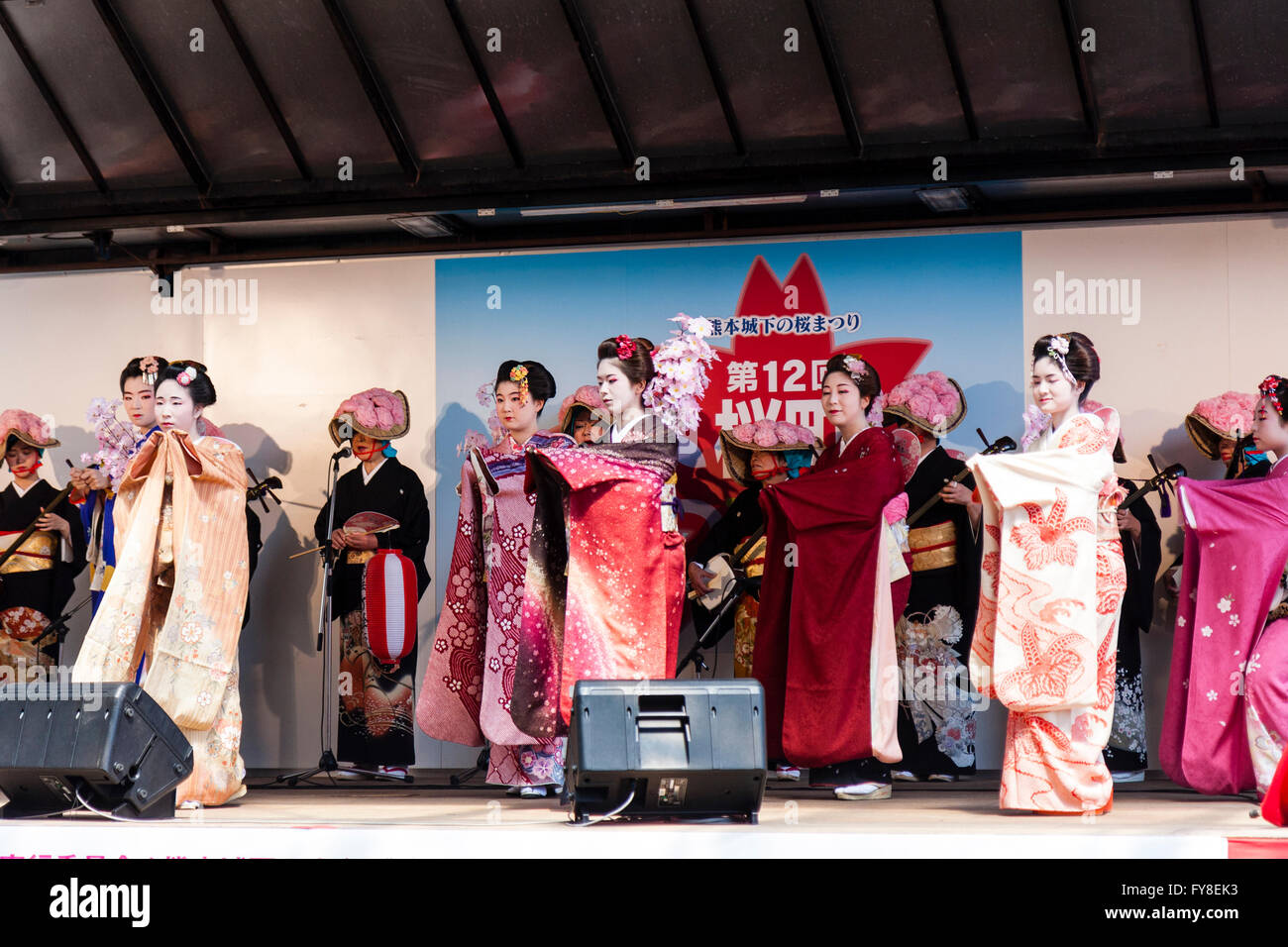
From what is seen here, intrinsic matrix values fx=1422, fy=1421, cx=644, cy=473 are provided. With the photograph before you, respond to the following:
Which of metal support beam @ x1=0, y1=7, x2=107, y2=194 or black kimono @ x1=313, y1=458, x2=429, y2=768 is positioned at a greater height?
metal support beam @ x1=0, y1=7, x2=107, y2=194

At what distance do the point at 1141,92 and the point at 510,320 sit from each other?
351cm

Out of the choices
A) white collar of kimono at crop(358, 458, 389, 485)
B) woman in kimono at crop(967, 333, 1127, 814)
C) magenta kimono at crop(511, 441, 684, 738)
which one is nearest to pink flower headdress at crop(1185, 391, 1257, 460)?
woman in kimono at crop(967, 333, 1127, 814)

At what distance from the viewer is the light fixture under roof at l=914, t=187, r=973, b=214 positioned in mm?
7074

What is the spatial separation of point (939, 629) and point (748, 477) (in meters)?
1.28

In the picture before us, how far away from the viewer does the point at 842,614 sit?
20.5 feet

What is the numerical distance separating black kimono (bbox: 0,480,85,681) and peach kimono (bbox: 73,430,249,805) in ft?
6.21

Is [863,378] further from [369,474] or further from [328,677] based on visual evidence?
[328,677]

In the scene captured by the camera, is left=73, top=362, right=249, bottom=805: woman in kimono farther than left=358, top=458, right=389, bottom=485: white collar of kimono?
No

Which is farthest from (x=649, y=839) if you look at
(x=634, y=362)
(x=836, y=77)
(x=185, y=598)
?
(x=836, y=77)

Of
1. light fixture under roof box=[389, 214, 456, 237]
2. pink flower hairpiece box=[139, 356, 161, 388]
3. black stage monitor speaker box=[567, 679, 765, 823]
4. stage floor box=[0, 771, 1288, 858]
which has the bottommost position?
stage floor box=[0, 771, 1288, 858]

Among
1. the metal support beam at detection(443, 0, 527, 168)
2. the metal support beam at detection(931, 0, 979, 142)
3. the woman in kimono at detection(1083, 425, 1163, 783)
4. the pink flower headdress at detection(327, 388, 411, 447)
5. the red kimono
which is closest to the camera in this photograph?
the red kimono

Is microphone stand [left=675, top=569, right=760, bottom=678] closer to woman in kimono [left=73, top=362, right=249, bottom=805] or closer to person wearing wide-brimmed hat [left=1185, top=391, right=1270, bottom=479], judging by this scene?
woman in kimono [left=73, top=362, right=249, bottom=805]

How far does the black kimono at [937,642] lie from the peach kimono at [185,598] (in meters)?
3.13
